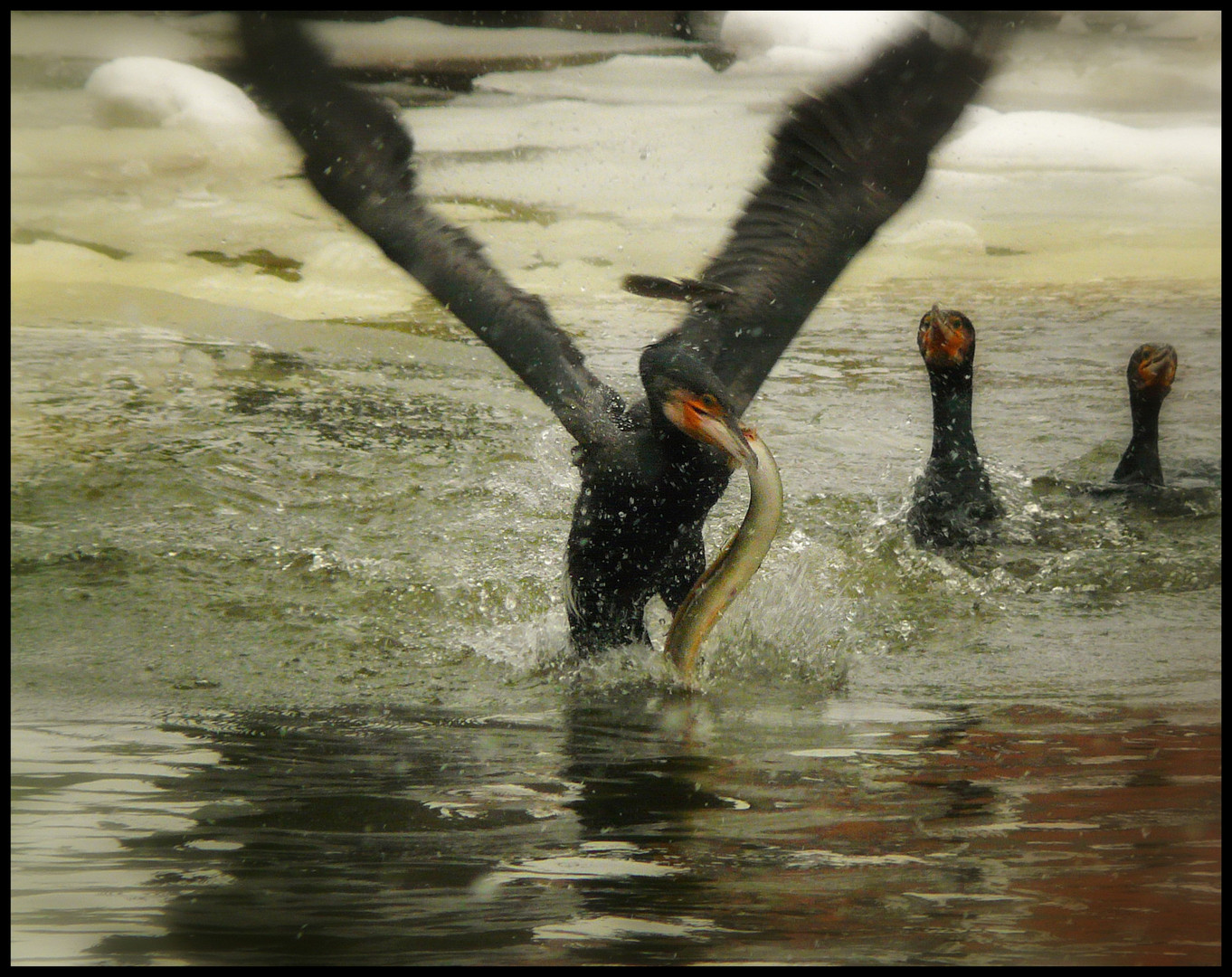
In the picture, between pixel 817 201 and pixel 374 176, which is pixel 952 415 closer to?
pixel 817 201

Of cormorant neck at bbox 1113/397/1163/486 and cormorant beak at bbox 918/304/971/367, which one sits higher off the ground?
cormorant beak at bbox 918/304/971/367

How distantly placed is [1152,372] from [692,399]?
3.26 meters

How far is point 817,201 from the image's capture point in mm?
3820

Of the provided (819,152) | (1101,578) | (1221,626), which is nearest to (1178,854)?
(1221,626)

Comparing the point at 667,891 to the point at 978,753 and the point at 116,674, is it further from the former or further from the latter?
the point at 116,674

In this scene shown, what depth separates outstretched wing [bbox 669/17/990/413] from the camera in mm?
3764

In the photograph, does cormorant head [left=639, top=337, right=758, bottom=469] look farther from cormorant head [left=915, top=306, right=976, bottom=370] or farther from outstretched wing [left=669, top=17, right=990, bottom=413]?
cormorant head [left=915, top=306, right=976, bottom=370]

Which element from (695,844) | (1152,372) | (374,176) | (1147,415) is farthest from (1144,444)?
(695,844)

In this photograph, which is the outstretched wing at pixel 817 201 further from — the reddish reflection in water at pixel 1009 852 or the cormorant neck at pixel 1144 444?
the cormorant neck at pixel 1144 444

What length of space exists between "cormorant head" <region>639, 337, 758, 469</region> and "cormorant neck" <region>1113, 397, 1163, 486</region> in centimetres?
293

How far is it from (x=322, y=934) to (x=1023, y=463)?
16.0 feet

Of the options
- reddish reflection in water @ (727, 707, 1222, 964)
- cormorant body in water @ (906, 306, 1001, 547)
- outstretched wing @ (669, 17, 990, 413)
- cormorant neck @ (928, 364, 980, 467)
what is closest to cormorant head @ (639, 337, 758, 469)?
outstretched wing @ (669, 17, 990, 413)

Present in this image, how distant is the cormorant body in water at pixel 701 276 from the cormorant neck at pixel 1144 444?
243 cm

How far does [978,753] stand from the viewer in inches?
112
